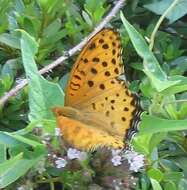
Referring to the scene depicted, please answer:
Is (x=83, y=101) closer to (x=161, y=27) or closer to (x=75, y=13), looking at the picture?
(x=75, y=13)

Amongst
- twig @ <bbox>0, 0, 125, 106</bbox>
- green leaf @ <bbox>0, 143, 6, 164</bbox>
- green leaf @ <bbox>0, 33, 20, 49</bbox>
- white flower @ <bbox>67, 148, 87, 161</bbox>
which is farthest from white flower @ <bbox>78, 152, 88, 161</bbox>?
green leaf @ <bbox>0, 33, 20, 49</bbox>

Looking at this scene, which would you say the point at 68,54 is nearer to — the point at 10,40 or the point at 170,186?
the point at 10,40

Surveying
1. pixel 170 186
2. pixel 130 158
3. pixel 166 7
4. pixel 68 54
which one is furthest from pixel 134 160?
pixel 166 7

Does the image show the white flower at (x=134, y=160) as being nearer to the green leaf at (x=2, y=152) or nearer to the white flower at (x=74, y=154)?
the white flower at (x=74, y=154)

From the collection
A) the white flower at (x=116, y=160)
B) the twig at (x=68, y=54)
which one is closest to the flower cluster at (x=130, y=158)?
the white flower at (x=116, y=160)

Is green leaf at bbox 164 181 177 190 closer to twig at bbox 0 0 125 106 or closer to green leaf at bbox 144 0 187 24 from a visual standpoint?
twig at bbox 0 0 125 106
